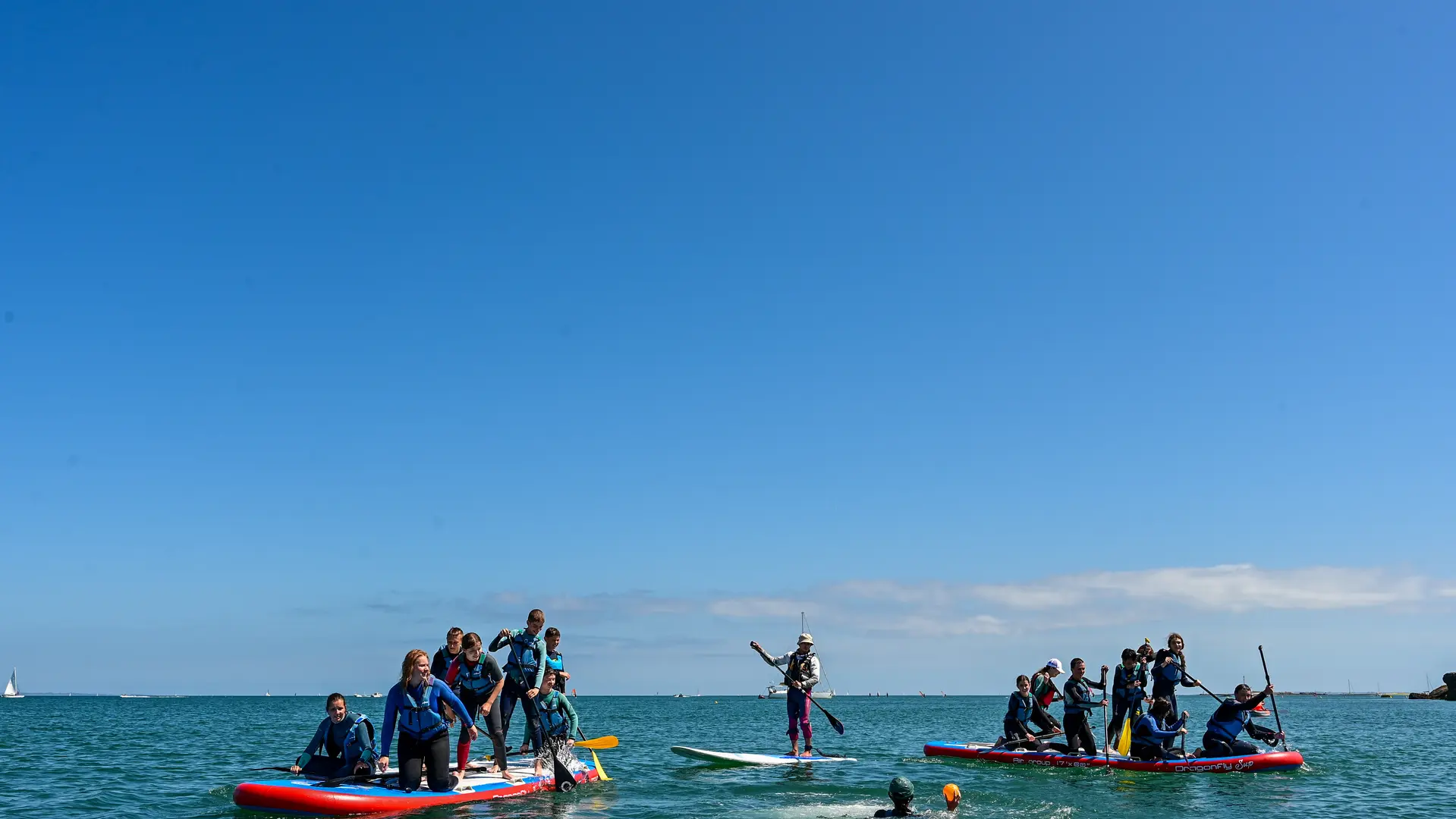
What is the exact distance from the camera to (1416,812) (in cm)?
1984

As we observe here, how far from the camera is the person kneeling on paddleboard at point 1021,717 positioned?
25109mm

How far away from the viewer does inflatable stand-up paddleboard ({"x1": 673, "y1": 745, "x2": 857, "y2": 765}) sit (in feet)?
77.0

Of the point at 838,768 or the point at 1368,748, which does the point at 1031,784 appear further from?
the point at 1368,748

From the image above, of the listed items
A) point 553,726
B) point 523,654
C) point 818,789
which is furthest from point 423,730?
point 818,789

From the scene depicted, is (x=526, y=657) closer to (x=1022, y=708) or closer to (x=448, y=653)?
(x=448, y=653)

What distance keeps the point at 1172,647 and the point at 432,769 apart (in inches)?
647

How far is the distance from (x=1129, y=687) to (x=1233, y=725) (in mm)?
2254

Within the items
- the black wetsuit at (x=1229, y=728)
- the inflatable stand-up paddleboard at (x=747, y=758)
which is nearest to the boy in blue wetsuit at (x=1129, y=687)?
the black wetsuit at (x=1229, y=728)

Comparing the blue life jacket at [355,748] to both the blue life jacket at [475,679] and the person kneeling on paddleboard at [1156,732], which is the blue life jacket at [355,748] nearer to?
the blue life jacket at [475,679]

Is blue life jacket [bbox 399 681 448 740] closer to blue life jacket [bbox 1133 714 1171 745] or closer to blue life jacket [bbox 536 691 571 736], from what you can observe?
blue life jacket [bbox 536 691 571 736]

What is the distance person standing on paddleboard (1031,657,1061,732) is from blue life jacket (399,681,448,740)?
15499mm

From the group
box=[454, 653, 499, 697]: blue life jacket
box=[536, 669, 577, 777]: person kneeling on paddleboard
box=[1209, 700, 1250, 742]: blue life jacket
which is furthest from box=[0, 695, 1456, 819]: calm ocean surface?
box=[454, 653, 499, 697]: blue life jacket

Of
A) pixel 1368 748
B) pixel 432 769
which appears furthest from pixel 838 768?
pixel 1368 748

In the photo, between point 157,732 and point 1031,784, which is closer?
point 1031,784
